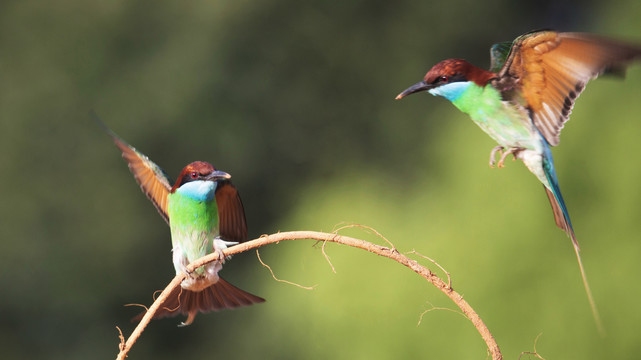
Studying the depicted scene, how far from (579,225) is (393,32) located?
8.84m

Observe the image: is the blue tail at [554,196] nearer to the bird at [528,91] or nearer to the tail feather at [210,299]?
the bird at [528,91]

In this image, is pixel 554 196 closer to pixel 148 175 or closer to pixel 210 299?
pixel 210 299

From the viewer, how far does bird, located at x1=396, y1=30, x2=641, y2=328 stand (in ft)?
5.62

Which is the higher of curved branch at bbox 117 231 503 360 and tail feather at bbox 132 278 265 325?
curved branch at bbox 117 231 503 360

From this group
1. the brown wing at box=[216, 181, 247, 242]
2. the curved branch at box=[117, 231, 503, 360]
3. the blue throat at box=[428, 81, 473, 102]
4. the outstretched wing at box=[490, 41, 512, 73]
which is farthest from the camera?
the brown wing at box=[216, 181, 247, 242]

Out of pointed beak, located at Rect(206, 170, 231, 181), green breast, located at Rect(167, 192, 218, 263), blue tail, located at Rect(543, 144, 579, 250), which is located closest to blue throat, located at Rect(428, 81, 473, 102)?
blue tail, located at Rect(543, 144, 579, 250)

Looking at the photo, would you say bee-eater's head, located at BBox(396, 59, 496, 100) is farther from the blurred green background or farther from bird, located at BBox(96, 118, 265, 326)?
the blurred green background

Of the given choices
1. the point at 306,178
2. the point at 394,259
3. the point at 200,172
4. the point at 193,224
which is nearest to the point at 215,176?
the point at 200,172

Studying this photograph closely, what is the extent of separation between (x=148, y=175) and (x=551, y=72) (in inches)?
58.2

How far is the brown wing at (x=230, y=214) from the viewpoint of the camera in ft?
8.73

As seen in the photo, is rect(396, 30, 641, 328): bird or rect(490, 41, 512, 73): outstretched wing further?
rect(490, 41, 512, 73): outstretched wing

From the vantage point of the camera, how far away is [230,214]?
8.87 ft

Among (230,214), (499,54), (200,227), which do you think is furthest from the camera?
(230,214)

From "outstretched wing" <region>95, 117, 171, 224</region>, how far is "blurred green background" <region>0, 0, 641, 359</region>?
251 cm
